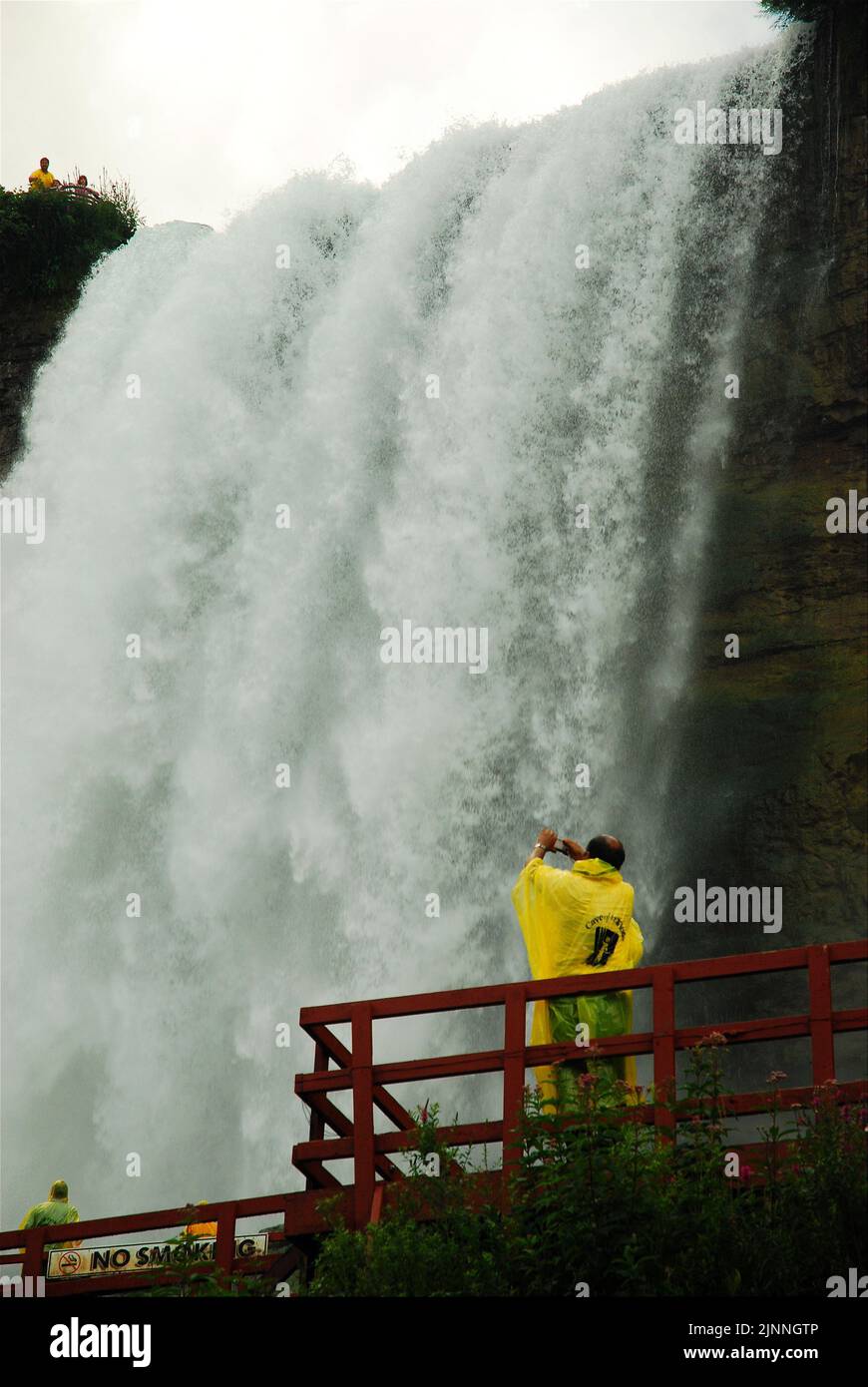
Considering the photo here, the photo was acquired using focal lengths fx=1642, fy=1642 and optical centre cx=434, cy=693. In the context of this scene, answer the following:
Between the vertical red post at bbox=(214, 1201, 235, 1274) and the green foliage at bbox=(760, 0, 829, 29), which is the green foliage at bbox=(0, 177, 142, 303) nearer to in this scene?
the green foliage at bbox=(760, 0, 829, 29)

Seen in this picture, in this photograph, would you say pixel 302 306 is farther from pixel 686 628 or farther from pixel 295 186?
pixel 686 628

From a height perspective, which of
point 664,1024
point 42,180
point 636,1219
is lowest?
point 636,1219

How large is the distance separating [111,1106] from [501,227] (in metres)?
10.4

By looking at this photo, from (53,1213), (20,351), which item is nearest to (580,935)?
(53,1213)

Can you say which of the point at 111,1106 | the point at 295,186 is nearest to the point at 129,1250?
the point at 111,1106

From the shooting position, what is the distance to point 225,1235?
9.79 m

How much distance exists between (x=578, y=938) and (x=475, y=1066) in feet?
3.15

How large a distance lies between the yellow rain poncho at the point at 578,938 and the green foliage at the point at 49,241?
17816 mm

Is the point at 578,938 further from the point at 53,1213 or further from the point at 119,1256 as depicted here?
the point at 53,1213

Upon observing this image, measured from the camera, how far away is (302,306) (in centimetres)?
1988

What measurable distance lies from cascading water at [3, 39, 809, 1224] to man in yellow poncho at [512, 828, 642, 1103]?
224 inches

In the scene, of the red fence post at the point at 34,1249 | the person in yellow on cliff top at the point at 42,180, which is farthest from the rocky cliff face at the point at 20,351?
the red fence post at the point at 34,1249

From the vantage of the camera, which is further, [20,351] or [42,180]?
[42,180]

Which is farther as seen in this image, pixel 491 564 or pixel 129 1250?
pixel 491 564
